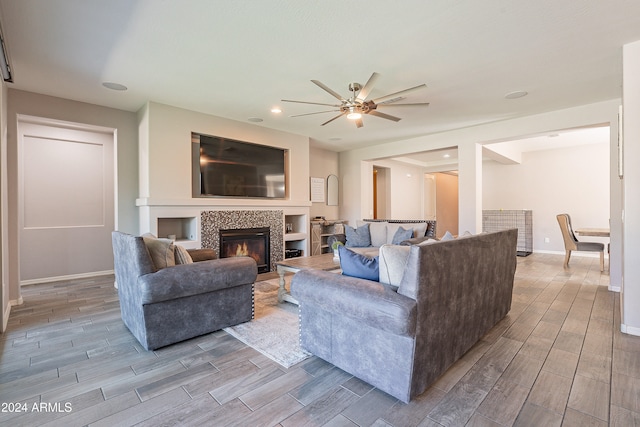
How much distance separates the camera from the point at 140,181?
456 cm

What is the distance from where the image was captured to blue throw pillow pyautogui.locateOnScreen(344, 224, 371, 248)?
5325mm

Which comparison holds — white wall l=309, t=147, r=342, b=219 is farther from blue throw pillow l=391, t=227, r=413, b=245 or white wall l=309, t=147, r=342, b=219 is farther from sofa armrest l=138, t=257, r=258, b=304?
sofa armrest l=138, t=257, r=258, b=304

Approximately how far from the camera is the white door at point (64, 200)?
4.53m

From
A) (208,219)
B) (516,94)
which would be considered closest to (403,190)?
(516,94)

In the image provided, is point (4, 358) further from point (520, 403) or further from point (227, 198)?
point (520, 403)

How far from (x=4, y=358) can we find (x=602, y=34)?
214 inches

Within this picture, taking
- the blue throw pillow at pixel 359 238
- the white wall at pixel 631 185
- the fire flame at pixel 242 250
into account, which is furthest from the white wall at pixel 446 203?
the white wall at pixel 631 185

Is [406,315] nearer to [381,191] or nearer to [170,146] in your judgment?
[170,146]

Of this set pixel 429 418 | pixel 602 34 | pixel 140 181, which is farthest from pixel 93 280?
pixel 602 34

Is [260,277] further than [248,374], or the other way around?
[260,277]

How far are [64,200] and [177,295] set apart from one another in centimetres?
383

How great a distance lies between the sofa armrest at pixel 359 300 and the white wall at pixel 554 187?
7603mm

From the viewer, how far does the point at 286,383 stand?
1955 mm

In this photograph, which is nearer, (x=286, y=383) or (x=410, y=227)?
(x=286, y=383)
